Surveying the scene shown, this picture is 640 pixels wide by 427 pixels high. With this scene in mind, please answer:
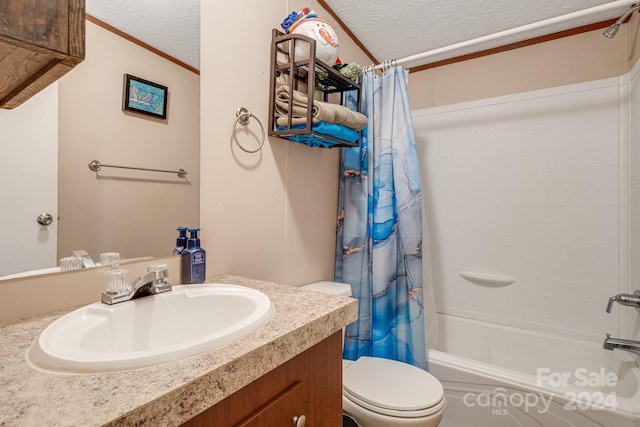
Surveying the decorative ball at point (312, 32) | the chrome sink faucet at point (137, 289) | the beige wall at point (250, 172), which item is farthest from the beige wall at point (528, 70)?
the chrome sink faucet at point (137, 289)

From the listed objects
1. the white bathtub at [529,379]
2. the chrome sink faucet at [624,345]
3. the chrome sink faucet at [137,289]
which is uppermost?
the chrome sink faucet at [137,289]

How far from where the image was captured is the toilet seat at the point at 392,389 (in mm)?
1178

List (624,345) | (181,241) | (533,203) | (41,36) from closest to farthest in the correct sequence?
1. (41,36)
2. (181,241)
3. (624,345)
4. (533,203)

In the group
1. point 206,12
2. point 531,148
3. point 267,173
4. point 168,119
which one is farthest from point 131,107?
point 531,148

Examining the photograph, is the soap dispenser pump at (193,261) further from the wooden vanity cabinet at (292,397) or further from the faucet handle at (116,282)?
the wooden vanity cabinet at (292,397)

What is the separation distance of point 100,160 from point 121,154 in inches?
2.3

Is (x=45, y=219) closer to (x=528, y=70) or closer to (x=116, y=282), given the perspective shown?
(x=116, y=282)

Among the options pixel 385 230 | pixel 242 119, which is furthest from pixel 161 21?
pixel 385 230

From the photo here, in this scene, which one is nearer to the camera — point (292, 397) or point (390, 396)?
point (292, 397)

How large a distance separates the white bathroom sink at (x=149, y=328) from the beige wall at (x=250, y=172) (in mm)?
272

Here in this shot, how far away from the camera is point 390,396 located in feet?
4.07

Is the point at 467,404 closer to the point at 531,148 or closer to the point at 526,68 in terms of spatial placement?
the point at 531,148

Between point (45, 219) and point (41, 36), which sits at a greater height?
point (41, 36)

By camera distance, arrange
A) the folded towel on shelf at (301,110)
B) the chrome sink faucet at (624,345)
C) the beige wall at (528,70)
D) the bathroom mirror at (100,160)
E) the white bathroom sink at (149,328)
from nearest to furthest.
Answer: the white bathroom sink at (149,328), the bathroom mirror at (100,160), the folded towel on shelf at (301,110), the chrome sink faucet at (624,345), the beige wall at (528,70)
